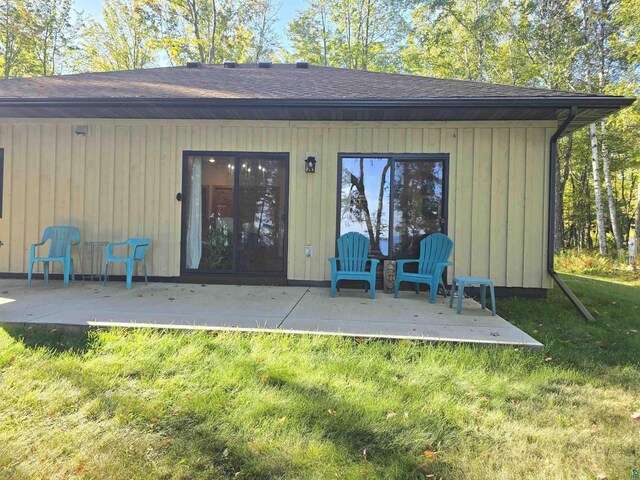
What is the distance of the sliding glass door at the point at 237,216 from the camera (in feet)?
17.1

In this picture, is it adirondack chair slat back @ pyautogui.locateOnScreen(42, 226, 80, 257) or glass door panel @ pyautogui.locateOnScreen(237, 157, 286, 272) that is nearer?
adirondack chair slat back @ pyautogui.locateOnScreen(42, 226, 80, 257)

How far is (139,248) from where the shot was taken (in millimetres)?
4977

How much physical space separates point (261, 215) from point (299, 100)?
173 centimetres

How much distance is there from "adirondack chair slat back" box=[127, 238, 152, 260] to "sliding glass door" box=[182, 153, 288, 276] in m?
0.53

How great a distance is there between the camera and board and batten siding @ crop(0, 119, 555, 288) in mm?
4922

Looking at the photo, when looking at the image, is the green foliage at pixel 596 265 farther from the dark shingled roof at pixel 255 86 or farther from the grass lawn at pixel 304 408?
the grass lawn at pixel 304 408

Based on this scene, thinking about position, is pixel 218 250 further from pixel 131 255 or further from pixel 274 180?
pixel 274 180

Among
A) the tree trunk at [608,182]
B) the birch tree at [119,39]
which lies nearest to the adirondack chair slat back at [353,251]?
the tree trunk at [608,182]

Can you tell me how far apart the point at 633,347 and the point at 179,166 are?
220 inches

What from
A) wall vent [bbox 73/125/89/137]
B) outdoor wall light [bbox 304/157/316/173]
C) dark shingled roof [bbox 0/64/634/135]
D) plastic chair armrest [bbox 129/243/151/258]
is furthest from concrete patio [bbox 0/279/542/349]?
dark shingled roof [bbox 0/64/634/135]

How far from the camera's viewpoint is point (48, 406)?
5.82ft

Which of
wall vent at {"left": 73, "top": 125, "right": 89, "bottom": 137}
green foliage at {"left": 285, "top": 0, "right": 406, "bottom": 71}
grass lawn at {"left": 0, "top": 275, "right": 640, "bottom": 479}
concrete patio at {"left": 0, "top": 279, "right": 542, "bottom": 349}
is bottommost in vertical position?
grass lawn at {"left": 0, "top": 275, "right": 640, "bottom": 479}

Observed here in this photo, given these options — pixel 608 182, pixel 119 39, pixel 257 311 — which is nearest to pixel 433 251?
pixel 257 311

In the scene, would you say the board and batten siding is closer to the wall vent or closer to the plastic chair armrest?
the wall vent
